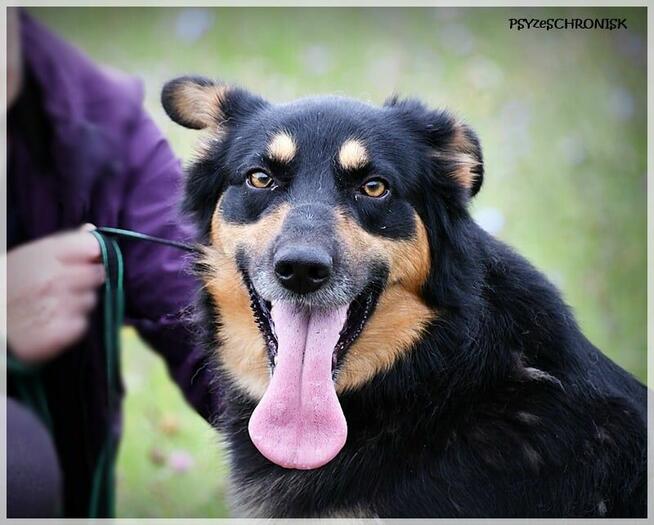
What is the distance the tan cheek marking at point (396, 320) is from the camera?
125 inches

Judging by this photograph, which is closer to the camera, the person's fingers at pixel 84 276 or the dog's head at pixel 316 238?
the dog's head at pixel 316 238

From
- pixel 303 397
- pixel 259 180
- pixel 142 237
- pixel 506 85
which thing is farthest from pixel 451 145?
pixel 506 85

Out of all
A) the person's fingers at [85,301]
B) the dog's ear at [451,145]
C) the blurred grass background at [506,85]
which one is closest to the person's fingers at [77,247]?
the person's fingers at [85,301]

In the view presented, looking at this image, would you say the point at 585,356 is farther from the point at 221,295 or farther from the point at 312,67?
the point at 312,67

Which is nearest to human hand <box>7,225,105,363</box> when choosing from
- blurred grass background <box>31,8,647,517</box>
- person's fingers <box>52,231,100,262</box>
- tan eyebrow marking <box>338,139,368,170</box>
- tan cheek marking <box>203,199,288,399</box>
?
person's fingers <box>52,231,100,262</box>

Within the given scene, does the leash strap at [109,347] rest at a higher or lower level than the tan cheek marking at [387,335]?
lower

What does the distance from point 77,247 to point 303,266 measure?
0.93 m

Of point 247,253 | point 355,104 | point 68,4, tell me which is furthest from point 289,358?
point 68,4

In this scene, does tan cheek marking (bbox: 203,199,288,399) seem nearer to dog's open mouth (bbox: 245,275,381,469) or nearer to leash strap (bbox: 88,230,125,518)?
dog's open mouth (bbox: 245,275,381,469)

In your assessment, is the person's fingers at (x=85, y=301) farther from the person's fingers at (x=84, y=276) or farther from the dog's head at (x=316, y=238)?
the dog's head at (x=316, y=238)

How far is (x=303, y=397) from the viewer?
2.95 m

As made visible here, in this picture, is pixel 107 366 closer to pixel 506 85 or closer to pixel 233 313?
pixel 233 313

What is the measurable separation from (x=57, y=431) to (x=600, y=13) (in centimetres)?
374

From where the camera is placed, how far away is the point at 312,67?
7395 millimetres
